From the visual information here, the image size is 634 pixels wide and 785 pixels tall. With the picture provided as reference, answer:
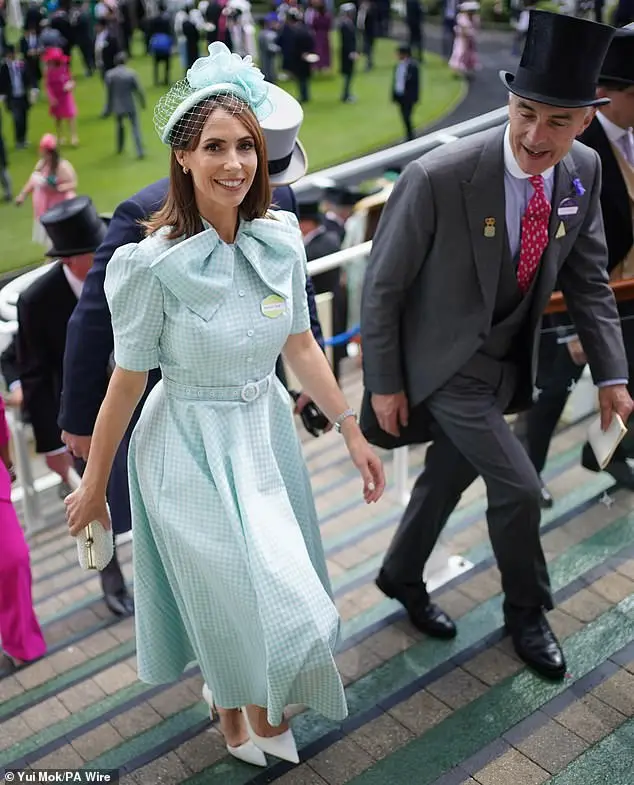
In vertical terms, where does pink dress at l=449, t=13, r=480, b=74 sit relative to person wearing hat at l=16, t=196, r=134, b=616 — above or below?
below

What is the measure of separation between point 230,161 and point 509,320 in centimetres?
110

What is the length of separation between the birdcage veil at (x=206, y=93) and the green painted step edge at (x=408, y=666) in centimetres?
165

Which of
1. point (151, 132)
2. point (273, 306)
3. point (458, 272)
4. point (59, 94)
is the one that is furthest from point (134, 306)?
point (59, 94)

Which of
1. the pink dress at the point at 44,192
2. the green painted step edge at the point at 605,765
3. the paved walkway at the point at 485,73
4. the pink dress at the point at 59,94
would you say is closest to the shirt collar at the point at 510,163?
the green painted step edge at the point at 605,765

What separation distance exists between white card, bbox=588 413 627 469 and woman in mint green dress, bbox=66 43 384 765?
1035mm

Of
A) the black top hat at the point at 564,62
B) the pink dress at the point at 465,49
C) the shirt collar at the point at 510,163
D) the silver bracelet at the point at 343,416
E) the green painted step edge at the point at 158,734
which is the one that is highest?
the black top hat at the point at 564,62

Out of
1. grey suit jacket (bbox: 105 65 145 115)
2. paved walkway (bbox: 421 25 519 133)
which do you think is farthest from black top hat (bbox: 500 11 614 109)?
grey suit jacket (bbox: 105 65 145 115)

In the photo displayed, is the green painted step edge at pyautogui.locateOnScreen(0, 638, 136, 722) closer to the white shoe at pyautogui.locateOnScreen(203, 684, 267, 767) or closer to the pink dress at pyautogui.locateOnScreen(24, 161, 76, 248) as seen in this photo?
the white shoe at pyautogui.locateOnScreen(203, 684, 267, 767)

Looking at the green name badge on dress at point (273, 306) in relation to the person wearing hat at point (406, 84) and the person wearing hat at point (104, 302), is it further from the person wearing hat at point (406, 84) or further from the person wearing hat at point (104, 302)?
the person wearing hat at point (406, 84)

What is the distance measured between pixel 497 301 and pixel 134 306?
117 cm

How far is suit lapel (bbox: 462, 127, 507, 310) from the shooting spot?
2.81 m

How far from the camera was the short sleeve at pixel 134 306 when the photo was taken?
2.23 meters

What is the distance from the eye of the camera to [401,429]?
10.5ft

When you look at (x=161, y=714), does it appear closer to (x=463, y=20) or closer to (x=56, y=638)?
(x=56, y=638)
